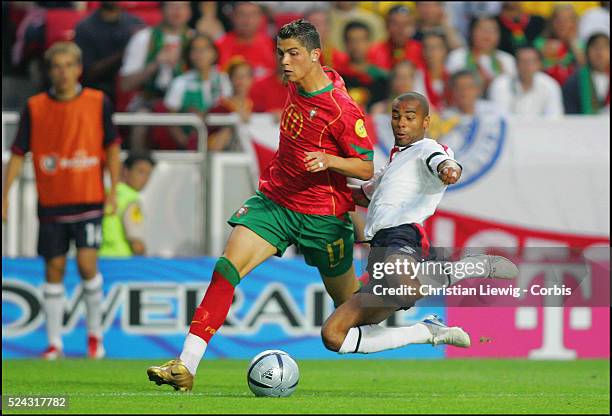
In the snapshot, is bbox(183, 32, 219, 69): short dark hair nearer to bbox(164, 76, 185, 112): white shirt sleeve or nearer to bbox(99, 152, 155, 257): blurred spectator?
bbox(164, 76, 185, 112): white shirt sleeve

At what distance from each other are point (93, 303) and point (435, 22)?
576 centimetres

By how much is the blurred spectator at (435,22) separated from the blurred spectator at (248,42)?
1825 mm

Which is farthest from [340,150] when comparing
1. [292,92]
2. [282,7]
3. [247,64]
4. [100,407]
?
[282,7]

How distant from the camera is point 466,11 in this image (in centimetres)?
1548

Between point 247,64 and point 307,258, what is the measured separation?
5.92 meters

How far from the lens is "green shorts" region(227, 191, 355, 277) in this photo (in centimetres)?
794

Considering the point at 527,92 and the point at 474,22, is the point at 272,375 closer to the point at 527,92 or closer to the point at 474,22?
the point at 527,92

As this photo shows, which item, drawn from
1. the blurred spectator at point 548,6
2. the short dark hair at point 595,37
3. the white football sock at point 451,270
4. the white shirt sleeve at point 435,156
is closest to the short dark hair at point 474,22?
the blurred spectator at point 548,6

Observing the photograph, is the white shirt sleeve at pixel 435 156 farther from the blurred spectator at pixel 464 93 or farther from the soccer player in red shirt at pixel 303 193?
the blurred spectator at pixel 464 93

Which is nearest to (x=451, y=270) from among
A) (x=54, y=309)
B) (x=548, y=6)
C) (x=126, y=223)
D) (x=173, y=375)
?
(x=173, y=375)

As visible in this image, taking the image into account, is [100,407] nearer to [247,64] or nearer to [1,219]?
[1,219]

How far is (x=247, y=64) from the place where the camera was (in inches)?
542

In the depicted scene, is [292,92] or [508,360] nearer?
[292,92]

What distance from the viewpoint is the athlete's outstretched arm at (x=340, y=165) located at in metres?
7.40
